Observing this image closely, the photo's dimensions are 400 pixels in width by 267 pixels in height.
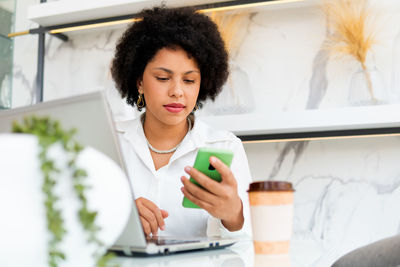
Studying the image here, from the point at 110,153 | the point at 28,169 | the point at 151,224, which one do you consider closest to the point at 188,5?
the point at 151,224

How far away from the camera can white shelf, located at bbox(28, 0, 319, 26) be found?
5.41 ft

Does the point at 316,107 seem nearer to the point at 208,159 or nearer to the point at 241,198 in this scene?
the point at 241,198

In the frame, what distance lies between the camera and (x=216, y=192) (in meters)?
0.74

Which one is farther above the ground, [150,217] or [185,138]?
[185,138]

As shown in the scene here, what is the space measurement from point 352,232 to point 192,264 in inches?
49.6

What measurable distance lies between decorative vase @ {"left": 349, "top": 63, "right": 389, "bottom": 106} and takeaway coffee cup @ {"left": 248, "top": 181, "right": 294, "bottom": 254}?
3.72 ft

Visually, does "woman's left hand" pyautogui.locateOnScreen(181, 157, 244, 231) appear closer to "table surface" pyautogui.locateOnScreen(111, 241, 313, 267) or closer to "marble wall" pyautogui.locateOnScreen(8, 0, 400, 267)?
"table surface" pyautogui.locateOnScreen(111, 241, 313, 267)

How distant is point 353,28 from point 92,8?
0.99 m

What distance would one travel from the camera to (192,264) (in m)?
0.61

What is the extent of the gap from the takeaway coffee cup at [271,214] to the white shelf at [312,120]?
988mm

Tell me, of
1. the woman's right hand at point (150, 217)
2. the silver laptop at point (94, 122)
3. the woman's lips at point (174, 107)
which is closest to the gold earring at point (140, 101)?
the woman's lips at point (174, 107)

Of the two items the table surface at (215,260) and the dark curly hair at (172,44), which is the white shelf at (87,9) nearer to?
the dark curly hair at (172,44)

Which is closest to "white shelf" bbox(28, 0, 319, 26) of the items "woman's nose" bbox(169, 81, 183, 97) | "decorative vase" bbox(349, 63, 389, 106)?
"decorative vase" bbox(349, 63, 389, 106)

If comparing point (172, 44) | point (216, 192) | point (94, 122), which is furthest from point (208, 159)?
point (172, 44)
